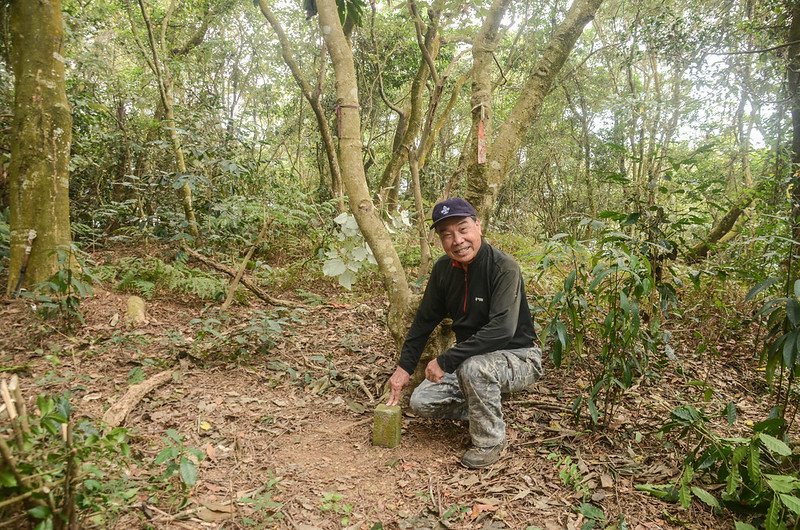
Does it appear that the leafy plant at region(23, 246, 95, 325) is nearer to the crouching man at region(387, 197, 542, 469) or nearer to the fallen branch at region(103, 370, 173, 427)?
the fallen branch at region(103, 370, 173, 427)

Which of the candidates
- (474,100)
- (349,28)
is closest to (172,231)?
(349,28)

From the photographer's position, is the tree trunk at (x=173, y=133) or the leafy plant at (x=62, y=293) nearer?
the leafy plant at (x=62, y=293)

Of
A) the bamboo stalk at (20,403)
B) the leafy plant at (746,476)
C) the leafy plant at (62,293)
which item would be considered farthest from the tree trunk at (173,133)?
the leafy plant at (746,476)

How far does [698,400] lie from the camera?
3443mm

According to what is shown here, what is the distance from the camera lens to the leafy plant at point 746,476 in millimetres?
2041

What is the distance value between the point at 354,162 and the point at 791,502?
2923 mm

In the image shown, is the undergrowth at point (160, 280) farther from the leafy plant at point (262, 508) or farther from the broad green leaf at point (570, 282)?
the broad green leaf at point (570, 282)

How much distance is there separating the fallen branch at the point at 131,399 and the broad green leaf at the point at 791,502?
3305 mm

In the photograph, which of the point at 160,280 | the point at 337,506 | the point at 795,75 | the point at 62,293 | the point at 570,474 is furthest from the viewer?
the point at 795,75

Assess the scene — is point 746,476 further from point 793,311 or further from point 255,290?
point 255,290

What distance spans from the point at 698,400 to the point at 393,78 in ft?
30.2

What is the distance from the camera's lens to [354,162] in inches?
128

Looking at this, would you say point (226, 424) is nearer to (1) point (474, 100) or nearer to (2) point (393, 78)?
(1) point (474, 100)

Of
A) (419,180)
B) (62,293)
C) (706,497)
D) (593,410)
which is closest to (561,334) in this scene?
(593,410)
